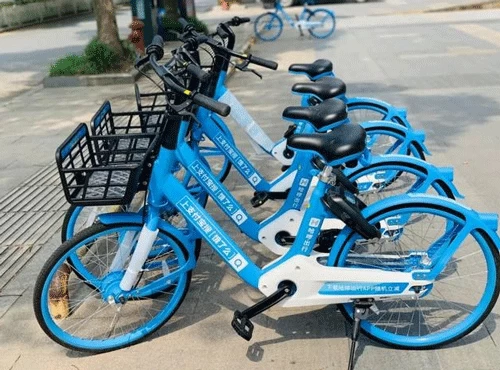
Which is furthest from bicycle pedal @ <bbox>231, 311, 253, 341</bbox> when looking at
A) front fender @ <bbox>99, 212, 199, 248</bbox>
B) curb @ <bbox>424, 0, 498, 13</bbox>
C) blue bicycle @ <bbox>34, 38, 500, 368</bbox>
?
curb @ <bbox>424, 0, 498, 13</bbox>

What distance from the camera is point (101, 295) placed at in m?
2.84

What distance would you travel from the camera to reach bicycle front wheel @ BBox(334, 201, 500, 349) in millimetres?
2475

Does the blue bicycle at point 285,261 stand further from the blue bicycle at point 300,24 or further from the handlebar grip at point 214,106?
the blue bicycle at point 300,24

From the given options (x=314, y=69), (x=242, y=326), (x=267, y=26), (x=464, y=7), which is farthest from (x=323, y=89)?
(x=464, y=7)

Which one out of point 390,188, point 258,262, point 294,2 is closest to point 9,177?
point 258,262

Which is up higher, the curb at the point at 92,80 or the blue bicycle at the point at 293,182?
the blue bicycle at the point at 293,182

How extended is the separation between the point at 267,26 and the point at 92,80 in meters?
6.74

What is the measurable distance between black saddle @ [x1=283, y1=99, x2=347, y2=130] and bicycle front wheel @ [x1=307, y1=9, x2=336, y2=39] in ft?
36.1

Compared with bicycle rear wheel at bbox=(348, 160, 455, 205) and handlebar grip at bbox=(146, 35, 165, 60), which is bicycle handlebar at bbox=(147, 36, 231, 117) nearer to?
handlebar grip at bbox=(146, 35, 165, 60)

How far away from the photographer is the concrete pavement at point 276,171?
265 centimetres

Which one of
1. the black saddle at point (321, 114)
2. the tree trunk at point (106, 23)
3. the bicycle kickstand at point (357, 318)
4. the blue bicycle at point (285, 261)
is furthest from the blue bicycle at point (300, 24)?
the bicycle kickstand at point (357, 318)

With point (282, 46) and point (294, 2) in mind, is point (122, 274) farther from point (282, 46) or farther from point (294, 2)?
point (294, 2)

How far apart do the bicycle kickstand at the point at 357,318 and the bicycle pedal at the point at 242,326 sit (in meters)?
0.50

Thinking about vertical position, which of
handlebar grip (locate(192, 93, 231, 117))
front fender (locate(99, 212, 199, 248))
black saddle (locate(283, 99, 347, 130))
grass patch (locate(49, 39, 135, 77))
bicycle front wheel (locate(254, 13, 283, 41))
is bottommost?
bicycle front wheel (locate(254, 13, 283, 41))
